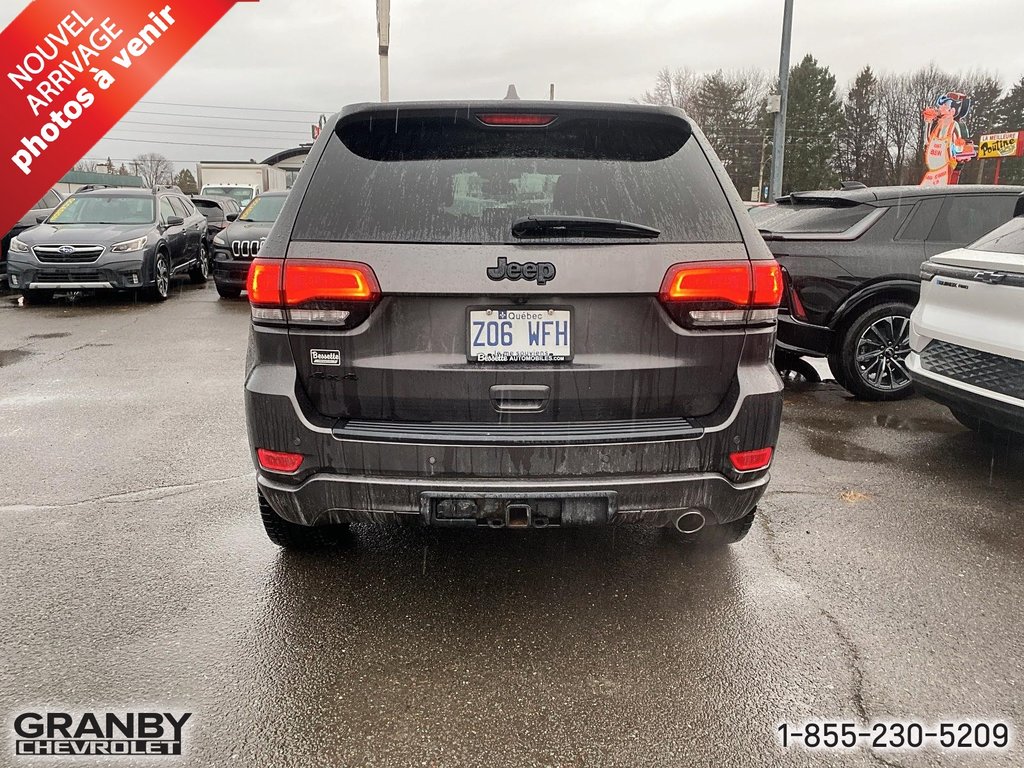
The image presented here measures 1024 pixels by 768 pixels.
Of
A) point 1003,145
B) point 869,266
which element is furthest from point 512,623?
point 1003,145

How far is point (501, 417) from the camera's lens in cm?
244

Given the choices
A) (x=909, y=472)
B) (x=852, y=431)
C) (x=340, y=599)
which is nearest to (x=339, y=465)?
(x=340, y=599)

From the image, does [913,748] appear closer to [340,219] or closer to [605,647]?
[605,647]

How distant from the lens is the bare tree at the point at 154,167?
8819 centimetres

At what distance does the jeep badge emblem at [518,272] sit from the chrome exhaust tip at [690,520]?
91 centimetres

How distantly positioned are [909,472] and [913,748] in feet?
8.64

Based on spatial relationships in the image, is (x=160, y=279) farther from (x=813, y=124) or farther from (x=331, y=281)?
(x=813, y=124)

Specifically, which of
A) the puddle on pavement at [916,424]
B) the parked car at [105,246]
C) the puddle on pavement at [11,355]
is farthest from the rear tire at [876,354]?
the parked car at [105,246]

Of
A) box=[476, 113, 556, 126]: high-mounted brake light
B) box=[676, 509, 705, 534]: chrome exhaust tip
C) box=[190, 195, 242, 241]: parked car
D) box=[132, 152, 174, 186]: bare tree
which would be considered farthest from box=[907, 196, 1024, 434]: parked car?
box=[132, 152, 174, 186]: bare tree

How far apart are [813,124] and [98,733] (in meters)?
68.7

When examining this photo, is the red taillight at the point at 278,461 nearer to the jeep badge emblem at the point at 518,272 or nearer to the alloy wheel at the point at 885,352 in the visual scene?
the jeep badge emblem at the point at 518,272

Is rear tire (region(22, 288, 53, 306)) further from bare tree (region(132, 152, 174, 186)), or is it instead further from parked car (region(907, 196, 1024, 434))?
bare tree (region(132, 152, 174, 186))

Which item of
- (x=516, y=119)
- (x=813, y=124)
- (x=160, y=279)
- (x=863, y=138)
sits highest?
(x=813, y=124)

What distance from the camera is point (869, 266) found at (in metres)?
5.73
